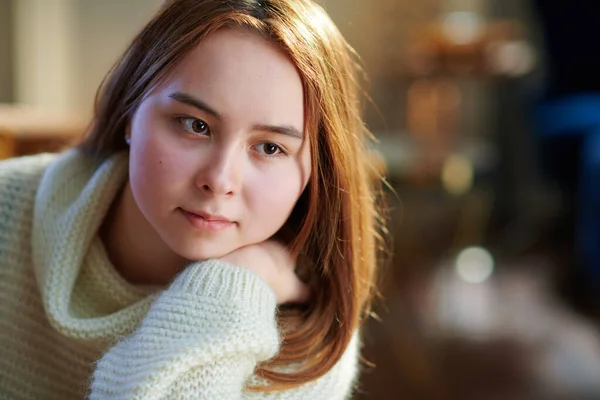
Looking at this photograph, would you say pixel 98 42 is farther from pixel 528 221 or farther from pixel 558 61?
pixel 528 221

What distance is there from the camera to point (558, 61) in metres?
2.37

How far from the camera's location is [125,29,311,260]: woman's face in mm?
605

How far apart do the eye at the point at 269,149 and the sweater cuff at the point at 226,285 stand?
122 mm

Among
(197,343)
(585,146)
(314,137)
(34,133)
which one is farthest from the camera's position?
(585,146)

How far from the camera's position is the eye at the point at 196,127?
0.62m

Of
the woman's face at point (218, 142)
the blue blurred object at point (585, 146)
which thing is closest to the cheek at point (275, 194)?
the woman's face at point (218, 142)

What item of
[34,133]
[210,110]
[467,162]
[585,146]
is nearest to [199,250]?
[210,110]

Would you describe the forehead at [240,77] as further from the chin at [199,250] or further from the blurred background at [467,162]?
the blurred background at [467,162]

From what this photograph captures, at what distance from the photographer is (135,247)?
72 cm

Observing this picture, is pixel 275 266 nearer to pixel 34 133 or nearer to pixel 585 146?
pixel 34 133

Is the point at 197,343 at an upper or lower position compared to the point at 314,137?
lower

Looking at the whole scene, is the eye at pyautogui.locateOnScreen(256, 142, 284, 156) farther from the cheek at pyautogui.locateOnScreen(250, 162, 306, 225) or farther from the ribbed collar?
the ribbed collar

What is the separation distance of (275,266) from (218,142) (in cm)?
17

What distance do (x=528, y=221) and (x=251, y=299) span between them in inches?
115
